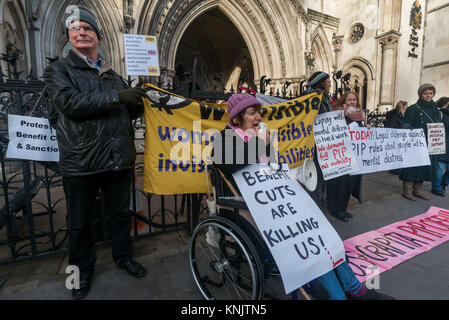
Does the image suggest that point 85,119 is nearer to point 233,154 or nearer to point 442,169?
point 233,154

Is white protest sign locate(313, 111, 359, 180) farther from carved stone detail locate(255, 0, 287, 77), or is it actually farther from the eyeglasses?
carved stone detail locate(255, 0, 287, 77)

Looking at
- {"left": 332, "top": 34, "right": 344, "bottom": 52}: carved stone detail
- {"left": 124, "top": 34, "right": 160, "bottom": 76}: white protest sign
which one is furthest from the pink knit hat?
{"left": 332, "top": 34, "right": 344, "bottom": 52}: carved stone detail

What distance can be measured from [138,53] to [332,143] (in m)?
3.29

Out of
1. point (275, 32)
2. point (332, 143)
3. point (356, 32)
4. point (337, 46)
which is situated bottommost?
point (332, 143)

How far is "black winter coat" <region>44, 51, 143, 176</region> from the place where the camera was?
185 centimetres

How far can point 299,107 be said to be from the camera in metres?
3.21

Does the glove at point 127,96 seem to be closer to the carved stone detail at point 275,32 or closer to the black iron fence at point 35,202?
the black iron fence at point 35,202

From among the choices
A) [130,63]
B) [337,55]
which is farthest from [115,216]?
[337,55]

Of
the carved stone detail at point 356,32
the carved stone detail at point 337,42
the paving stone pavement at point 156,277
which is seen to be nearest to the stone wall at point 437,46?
the carved stone detail at point 356,32

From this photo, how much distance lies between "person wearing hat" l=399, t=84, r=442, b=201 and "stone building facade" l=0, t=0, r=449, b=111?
5.56 meters

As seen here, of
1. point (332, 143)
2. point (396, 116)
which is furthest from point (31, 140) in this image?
point (396, 116)

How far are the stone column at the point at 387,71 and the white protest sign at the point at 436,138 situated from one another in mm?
11719

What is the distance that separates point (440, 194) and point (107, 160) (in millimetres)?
6275

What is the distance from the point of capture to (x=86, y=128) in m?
1.96
